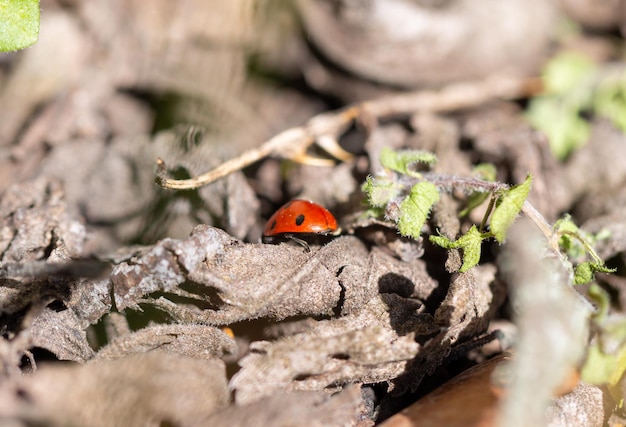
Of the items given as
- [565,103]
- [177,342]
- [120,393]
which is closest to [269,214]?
[177,342]

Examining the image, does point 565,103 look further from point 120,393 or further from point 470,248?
point 120,393

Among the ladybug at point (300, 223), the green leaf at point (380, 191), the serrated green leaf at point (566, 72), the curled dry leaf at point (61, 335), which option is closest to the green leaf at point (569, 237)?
the green leaf at point (380, 191)

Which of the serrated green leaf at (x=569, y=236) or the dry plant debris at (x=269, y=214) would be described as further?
the serrated green leaf at (x=569, y=236)

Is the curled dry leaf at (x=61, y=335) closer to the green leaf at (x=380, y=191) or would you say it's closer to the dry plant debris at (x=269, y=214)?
the dry plant debris at (x=269, y=214)

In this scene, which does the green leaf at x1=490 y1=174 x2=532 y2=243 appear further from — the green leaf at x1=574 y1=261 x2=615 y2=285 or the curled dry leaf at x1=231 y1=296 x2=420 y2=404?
the curled dry leaf at x1=231 y1=296 x2=420 y2=404

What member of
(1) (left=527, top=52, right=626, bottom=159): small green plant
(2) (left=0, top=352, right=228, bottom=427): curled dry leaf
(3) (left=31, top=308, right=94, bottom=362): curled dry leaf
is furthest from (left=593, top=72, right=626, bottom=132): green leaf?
(3) (left=31, top=308, right=94, bottom=362): curled dry leaf
